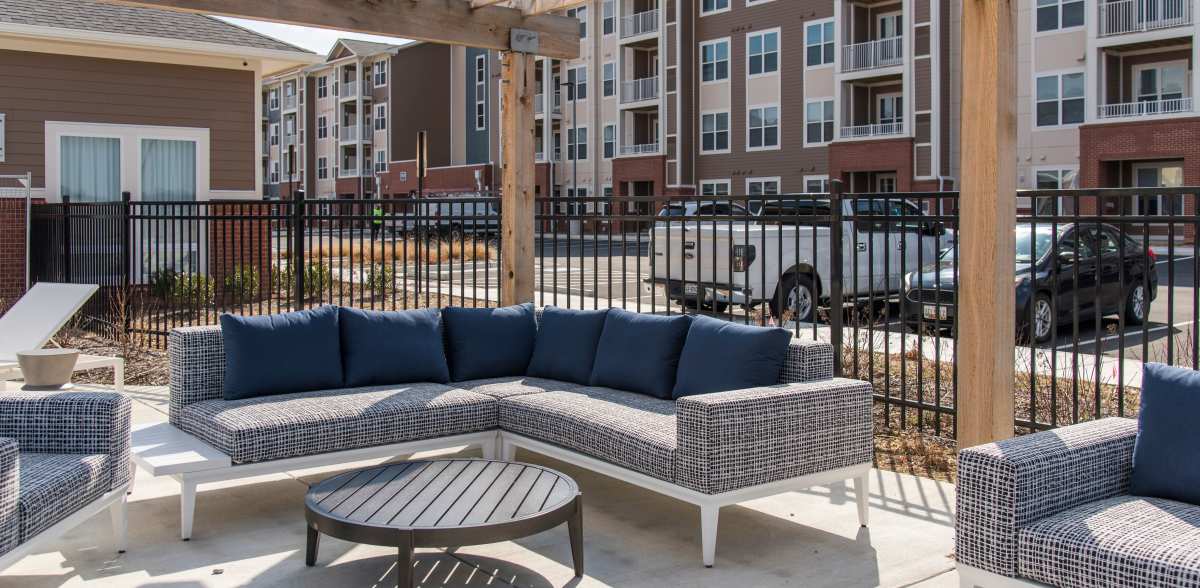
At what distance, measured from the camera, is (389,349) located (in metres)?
6.50

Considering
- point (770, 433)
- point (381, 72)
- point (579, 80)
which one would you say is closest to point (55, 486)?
point (770, 433)

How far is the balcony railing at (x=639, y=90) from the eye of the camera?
43.2m

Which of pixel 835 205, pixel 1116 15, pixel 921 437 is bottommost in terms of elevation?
pixel 921 437

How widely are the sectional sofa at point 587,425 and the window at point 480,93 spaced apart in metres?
48.6

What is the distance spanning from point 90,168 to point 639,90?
104ft

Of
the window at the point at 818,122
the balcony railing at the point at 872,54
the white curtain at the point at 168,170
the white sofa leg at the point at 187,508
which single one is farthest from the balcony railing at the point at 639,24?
the white sofa leg at the point at 187,508

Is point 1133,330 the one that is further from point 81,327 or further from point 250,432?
point 81,327

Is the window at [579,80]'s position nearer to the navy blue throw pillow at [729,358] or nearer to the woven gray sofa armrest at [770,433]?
the navy blue throw pillow at [729,358]

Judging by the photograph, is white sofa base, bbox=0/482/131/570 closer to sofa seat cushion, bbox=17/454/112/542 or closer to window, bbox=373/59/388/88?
sofa seat cushion, bbox=17/454/112/542

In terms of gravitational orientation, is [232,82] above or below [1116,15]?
below

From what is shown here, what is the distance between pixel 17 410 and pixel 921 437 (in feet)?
17.0

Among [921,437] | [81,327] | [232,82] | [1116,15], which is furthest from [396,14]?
[1116,15]

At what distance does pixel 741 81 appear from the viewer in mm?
39531

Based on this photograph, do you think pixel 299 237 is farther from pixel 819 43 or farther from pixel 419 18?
pixel 819 43
